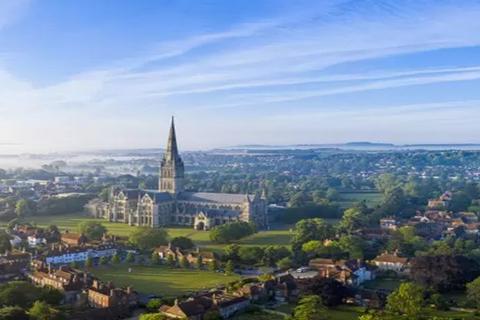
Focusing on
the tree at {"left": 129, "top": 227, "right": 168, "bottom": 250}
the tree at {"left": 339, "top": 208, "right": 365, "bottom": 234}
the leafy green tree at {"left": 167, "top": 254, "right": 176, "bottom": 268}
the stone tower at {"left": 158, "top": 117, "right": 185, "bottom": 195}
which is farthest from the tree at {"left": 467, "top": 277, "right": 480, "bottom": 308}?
the stone tower at {"left": 158, "top": 117, "right": 185, "bottom": 195}

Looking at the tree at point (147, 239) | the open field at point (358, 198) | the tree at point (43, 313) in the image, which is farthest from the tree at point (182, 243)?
the open field at point (358, 198)

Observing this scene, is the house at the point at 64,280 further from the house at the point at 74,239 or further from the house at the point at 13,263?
the house at the point at 74,239

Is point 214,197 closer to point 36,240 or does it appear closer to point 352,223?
point 352,223

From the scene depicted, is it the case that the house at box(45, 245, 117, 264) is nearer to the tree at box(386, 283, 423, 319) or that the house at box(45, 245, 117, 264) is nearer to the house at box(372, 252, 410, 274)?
the house at box(372, 252, 410, 274)

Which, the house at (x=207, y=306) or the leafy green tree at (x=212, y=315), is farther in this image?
the house at (x=207, y=306)

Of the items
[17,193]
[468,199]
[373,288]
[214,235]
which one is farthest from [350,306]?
[17,193]

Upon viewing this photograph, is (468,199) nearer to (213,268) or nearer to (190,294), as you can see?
(213,268)
